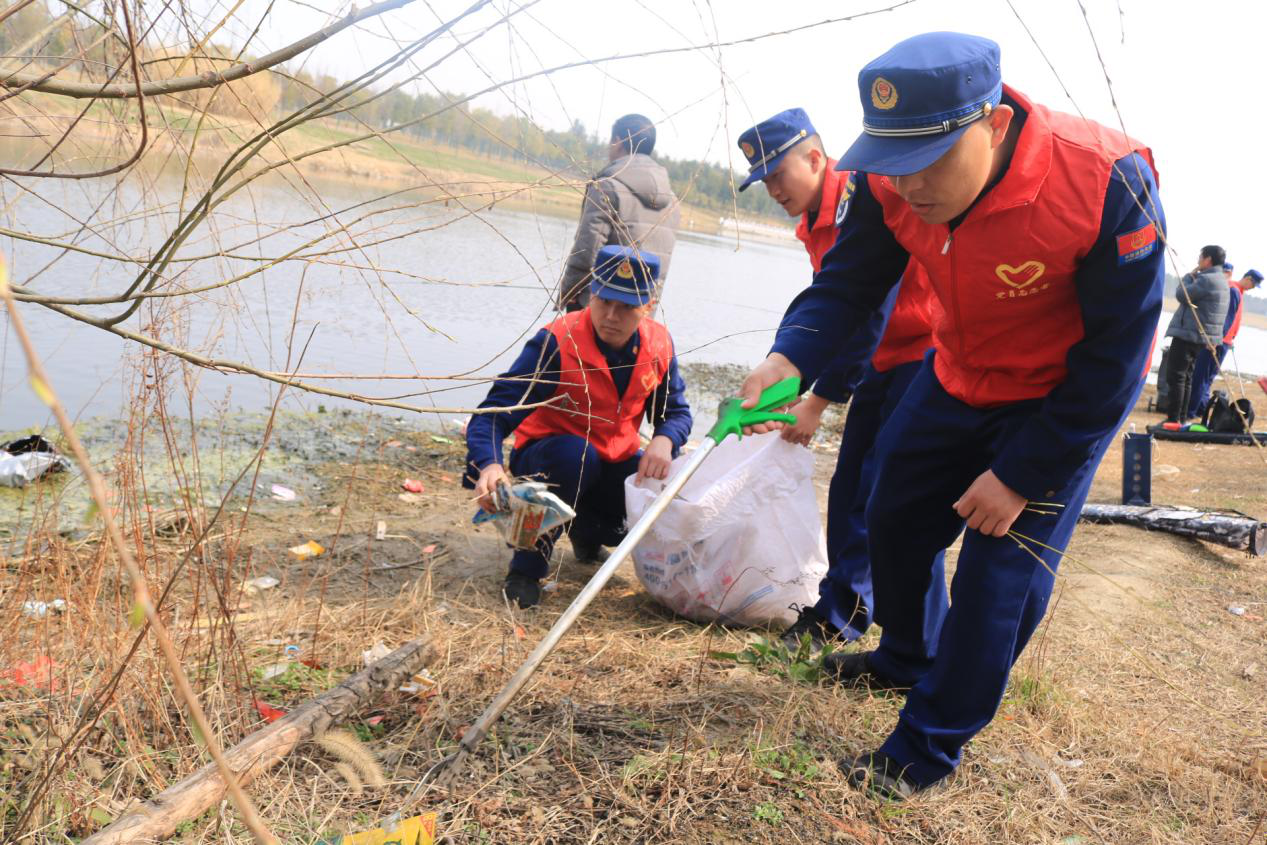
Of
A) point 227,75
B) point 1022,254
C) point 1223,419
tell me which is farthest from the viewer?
point 1223,419

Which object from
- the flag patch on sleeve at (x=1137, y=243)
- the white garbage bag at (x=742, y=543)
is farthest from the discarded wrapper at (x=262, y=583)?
the flag patch on sleeve at (x=1137, y=243)

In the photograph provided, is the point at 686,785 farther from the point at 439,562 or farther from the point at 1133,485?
the point at 1133,485

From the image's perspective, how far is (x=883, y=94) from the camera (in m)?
1.85

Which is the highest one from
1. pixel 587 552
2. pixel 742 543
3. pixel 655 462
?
pixel 655 462

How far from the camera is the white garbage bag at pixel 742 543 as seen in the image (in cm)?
329

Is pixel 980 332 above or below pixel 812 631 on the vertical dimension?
above

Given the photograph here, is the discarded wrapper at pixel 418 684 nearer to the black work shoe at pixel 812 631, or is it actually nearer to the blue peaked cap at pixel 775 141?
the black work shoe at pixel 812 631

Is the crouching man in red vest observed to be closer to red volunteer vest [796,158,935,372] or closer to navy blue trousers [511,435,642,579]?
navy blue trousers [511,435,642,579]

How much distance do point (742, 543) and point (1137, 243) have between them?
1.74m

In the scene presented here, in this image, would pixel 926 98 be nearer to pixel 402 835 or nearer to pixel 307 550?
pixel 402 835

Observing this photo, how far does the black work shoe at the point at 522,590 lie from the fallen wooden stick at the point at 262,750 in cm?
88

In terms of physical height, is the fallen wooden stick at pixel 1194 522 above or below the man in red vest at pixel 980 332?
below

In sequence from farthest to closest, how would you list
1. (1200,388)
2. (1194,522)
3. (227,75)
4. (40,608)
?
(1200,388) → (1194,522) → (40,608) → (227,75)

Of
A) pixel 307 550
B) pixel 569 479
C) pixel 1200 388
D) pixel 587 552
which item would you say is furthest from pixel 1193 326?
pixel 307 550
